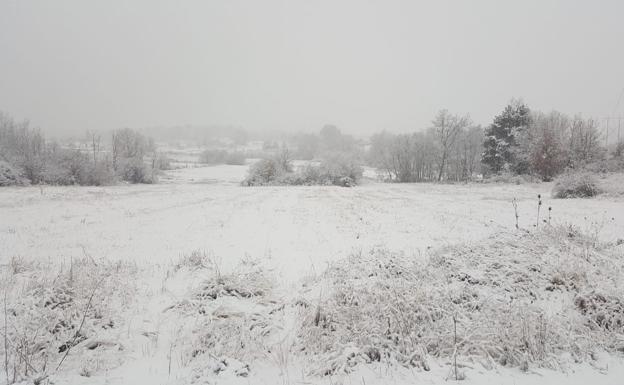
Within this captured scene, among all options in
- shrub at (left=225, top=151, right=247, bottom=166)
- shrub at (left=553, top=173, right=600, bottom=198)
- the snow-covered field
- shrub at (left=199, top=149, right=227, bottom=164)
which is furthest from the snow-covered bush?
shrub at (left=199, top=149, right=227, bottom=164)

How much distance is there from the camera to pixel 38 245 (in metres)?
10.6

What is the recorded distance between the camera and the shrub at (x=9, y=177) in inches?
1275

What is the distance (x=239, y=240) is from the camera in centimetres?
1211

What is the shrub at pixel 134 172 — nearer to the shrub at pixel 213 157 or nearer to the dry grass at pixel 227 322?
the dry grass at pixel 227 322

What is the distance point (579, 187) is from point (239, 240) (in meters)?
24.0

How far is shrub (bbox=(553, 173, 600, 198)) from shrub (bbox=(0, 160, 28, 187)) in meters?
50.8

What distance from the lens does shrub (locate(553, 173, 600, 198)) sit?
21.7 meters

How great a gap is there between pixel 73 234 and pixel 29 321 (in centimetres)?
820

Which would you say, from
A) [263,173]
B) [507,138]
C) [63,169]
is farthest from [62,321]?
[507,138]

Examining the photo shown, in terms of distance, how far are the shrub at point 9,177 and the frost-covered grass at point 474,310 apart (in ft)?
134

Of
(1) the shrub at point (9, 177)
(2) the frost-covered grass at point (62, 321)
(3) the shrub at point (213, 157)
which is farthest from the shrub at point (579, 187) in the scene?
(3) the shrub at point (213, 157)

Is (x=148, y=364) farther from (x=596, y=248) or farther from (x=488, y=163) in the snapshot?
(x=488, y=163)

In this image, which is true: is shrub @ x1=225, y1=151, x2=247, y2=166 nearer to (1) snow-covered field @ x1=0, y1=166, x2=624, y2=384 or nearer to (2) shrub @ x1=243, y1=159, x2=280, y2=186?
(2) shrub @ x1=243, y1=159, x2=280, y2=186

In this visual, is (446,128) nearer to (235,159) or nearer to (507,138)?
(507,138)
